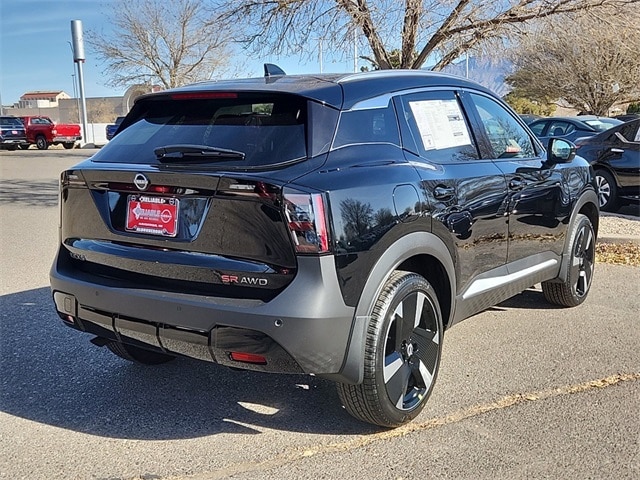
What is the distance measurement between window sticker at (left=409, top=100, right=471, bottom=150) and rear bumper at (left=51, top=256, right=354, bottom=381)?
1307 millimetres

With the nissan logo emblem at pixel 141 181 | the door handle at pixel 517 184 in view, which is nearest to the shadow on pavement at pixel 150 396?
the nissan logo emblem at pixel 141 181

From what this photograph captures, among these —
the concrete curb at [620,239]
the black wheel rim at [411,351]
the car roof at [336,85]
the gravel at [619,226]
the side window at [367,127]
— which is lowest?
the concrete curb at [620,239]

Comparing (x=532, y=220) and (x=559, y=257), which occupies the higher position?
(x=532, y=220)

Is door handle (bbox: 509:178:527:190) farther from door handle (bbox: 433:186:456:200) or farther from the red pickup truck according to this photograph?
the red pickup truck

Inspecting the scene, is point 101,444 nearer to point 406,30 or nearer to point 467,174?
point 467,174

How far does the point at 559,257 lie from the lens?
516 centimetres

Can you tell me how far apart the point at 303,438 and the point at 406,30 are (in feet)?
24.5

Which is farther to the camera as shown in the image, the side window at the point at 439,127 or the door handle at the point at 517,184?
the door handle at the point at 517,184

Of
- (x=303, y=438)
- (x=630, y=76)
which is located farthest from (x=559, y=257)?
(x=630, y=76)

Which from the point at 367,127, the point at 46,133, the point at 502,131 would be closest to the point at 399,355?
the point at 367,127

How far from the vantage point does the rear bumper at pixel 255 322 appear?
2.91 meters

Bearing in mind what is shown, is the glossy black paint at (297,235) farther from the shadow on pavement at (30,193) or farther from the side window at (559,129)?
the side window at (559,129)

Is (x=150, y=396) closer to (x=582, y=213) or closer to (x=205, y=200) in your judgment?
(x=205, y=200)

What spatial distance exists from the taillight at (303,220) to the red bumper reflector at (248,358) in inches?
20.9
